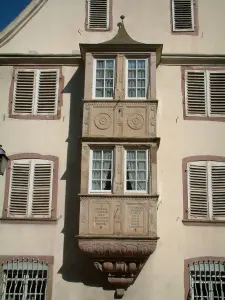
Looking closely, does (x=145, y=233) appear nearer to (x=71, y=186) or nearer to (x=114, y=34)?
(x=71, y=186)

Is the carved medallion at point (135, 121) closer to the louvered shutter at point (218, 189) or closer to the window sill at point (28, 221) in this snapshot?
the louvered shutter at point (218, 189)

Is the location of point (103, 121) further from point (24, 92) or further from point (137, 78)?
point (24, 92)

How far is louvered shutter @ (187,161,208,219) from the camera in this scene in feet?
48.3

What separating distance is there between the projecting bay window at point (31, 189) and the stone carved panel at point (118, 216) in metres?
1.32

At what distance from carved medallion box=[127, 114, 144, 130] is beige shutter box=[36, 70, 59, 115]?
2.45m

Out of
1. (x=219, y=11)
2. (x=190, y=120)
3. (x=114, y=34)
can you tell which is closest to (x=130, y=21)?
(x=114, y=34)

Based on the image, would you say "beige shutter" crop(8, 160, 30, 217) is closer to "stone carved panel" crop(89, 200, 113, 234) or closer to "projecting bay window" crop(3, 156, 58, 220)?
"projecting bay window" crop(3, 156, 58, 220)

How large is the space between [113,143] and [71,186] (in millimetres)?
1786

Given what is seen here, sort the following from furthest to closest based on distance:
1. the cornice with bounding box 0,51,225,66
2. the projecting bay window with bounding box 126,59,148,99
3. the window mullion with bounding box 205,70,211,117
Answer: the cornice with bounding box 0,51,225,66, the window mullion with bounding box 205,70,211,117, the projecting bay window with bounding box 126,59,148,99

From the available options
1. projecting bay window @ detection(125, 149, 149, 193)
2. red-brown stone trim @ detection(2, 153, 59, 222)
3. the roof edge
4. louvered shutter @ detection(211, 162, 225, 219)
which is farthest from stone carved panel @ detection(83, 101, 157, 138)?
the roof edge

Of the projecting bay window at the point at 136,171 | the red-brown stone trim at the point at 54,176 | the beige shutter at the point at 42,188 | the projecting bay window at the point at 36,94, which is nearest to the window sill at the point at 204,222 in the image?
the projecting bay window at the point at 136,171

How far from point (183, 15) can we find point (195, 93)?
9.36ft

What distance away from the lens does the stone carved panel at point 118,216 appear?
1383 cm

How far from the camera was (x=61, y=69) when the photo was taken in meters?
16.3
